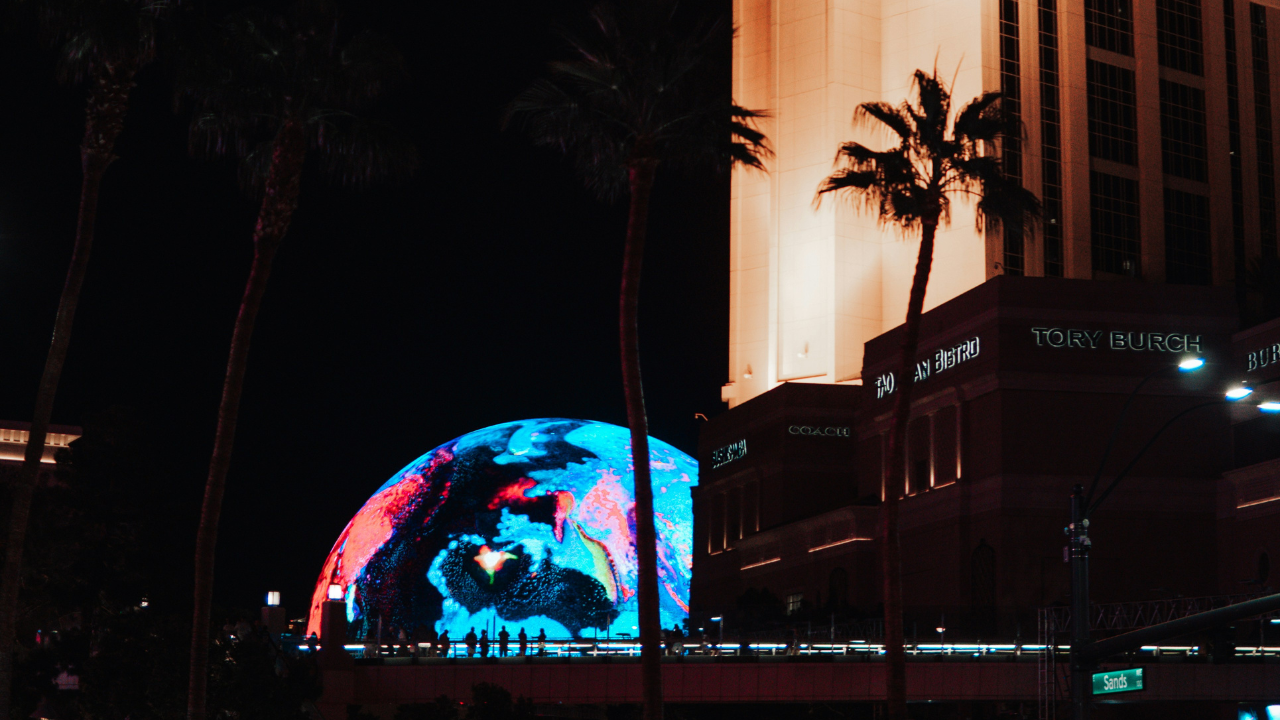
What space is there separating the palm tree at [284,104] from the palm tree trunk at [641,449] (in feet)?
13.3

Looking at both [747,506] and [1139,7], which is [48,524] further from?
Result: [1139,7]

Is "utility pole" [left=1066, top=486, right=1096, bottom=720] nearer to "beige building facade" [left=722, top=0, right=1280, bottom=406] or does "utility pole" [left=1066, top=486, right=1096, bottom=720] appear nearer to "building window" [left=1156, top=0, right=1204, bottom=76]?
"beige building facade" [left=722, top=0, right=1280, bottom=406]

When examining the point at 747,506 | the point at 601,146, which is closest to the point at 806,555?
the point at 747,506

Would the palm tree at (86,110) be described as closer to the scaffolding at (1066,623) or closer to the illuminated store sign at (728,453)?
the scaffolding at (1066,623)

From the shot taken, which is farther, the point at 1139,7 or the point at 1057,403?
the point at 1139,7

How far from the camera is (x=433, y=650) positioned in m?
37.7

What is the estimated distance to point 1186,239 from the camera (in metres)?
70.4

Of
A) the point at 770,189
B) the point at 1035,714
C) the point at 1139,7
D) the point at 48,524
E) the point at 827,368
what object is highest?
the point at 1139,7

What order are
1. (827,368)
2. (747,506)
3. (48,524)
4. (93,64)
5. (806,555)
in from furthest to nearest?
(827,368) < (747,506) < (806,555) < (48,524) < (93,64)

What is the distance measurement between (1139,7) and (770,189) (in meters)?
19.1

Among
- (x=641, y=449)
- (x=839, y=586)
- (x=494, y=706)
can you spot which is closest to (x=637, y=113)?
(x=641, y=449)

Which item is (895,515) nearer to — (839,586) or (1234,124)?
(839,586)

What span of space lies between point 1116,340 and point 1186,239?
79.3ft

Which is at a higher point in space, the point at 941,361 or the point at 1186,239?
the point at 1186,239
